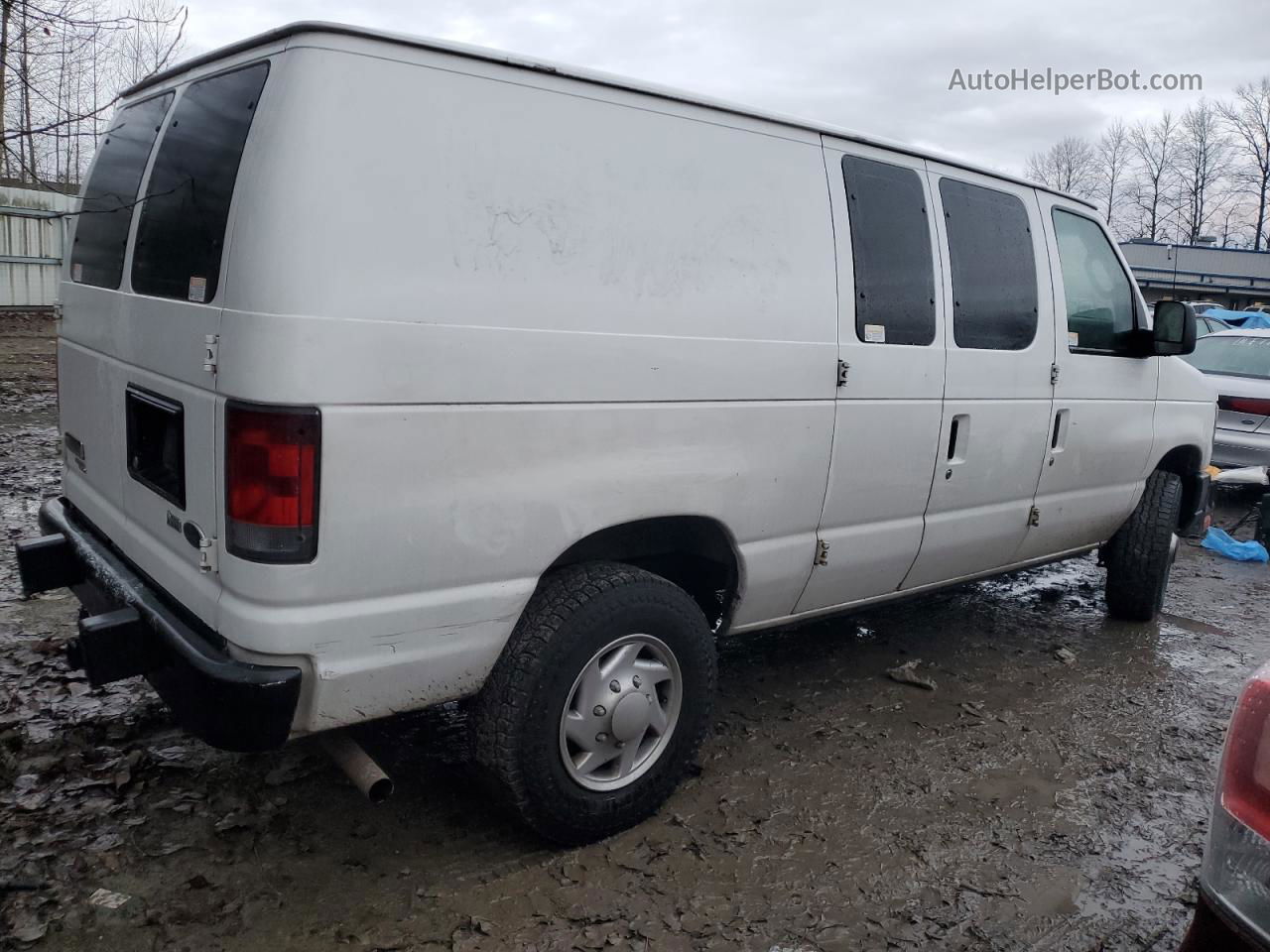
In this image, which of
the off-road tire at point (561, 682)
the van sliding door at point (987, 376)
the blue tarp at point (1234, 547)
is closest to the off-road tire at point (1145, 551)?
the van sliding door at point (987, 376)

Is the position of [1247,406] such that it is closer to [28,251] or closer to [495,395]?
[495,395]

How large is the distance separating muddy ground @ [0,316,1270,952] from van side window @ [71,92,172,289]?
5.31ft

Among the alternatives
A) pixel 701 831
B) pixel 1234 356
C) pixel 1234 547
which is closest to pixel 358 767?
pixel 701 831

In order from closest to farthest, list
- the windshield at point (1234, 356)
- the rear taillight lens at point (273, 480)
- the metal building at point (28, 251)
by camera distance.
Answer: the rear taillight lens at point (273, 480)
the windshield at point (1234, 356)
the metal building at point (28, 251)

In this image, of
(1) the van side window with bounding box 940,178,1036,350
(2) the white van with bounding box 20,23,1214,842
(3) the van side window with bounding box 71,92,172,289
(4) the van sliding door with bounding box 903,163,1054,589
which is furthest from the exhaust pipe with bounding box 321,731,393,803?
(1) the van side window with bounding box 940,178,1036,350

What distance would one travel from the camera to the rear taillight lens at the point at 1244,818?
193 centimetres

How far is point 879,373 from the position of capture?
356 cm

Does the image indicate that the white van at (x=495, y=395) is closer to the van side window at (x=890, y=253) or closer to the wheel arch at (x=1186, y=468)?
the van side window at (x=890, y=253)

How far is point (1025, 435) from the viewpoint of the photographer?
14.0 ft

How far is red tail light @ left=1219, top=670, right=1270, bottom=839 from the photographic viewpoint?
6.43ft

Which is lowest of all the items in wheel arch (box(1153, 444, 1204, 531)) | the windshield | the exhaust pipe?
the exhaust pipe

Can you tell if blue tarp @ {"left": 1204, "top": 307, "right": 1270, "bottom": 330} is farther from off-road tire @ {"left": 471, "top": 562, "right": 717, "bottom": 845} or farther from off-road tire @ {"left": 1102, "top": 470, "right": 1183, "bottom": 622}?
off-road tire @ {"left": 471, "top": 562, "right": 717, "bottom": 845}

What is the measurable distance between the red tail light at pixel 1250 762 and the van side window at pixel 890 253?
180cm

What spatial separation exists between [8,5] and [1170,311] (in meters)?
6.08
